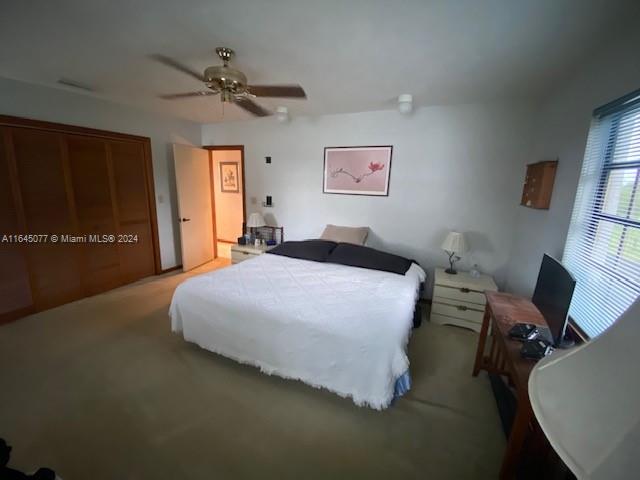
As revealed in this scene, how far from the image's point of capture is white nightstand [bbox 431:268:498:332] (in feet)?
8.75

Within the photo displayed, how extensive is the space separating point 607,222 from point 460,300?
1460mm

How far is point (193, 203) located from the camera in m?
4.20

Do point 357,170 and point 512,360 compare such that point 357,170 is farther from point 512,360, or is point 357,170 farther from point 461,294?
point 512,360

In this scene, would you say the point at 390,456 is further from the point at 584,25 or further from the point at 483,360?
the point at 584,25

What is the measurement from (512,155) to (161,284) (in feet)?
15.1

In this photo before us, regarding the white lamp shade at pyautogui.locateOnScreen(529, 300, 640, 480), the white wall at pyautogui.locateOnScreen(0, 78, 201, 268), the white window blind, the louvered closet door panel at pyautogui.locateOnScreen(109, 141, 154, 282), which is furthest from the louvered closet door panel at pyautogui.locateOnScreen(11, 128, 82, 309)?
the white window blind

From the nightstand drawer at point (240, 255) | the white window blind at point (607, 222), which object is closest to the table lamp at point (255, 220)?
the nightstand drawer at point (240, 255)

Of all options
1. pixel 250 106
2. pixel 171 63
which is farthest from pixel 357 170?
pixel 171 63

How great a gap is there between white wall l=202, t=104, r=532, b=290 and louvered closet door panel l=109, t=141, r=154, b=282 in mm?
1537

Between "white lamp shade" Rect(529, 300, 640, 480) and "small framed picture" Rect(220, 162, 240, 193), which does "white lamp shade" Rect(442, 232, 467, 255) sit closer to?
"white lamp shade" Rect(529, 300, 640, 480)

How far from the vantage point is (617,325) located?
1.35ft

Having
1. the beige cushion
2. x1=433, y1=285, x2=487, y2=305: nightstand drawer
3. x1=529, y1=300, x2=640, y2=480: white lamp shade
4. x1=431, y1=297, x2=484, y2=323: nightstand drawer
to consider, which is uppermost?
x1=529, y1=300, x2=640, y2=480: white lamp shade

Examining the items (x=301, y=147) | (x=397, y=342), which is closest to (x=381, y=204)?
(x=301, y=147)

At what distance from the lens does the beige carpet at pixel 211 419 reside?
4.57 feet
